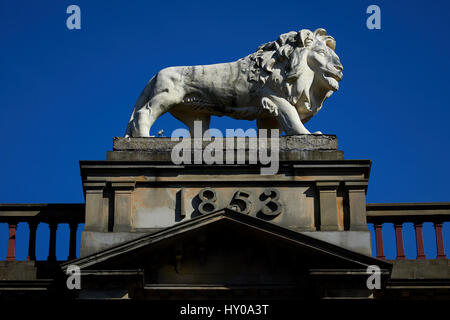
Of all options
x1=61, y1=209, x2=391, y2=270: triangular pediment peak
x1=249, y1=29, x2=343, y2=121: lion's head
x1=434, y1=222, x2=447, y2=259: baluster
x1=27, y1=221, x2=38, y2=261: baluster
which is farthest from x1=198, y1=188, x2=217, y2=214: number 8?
x1=434, y1=222, x2=447, y2=259: baluster

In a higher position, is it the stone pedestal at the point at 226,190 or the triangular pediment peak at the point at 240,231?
the stone pedestal at the point at 226,190

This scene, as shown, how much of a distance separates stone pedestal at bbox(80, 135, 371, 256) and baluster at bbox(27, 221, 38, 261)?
4.72ft

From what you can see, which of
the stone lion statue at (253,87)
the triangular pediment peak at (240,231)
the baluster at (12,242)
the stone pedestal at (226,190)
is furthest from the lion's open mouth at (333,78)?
the baluster at (12,242)

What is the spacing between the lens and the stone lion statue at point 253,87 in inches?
1184

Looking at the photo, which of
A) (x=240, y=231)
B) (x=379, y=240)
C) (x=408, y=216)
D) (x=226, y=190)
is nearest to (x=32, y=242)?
(x=226, y=190)

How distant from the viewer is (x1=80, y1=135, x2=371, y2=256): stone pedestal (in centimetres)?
2834

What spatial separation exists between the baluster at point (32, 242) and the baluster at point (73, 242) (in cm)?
78

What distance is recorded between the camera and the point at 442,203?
1137 inches

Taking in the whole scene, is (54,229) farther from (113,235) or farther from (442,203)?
(442,203)

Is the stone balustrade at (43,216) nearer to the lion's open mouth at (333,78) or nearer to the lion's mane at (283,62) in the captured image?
the lion's mane at (283,62)

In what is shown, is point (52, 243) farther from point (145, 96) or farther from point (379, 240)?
point (379, 240)
